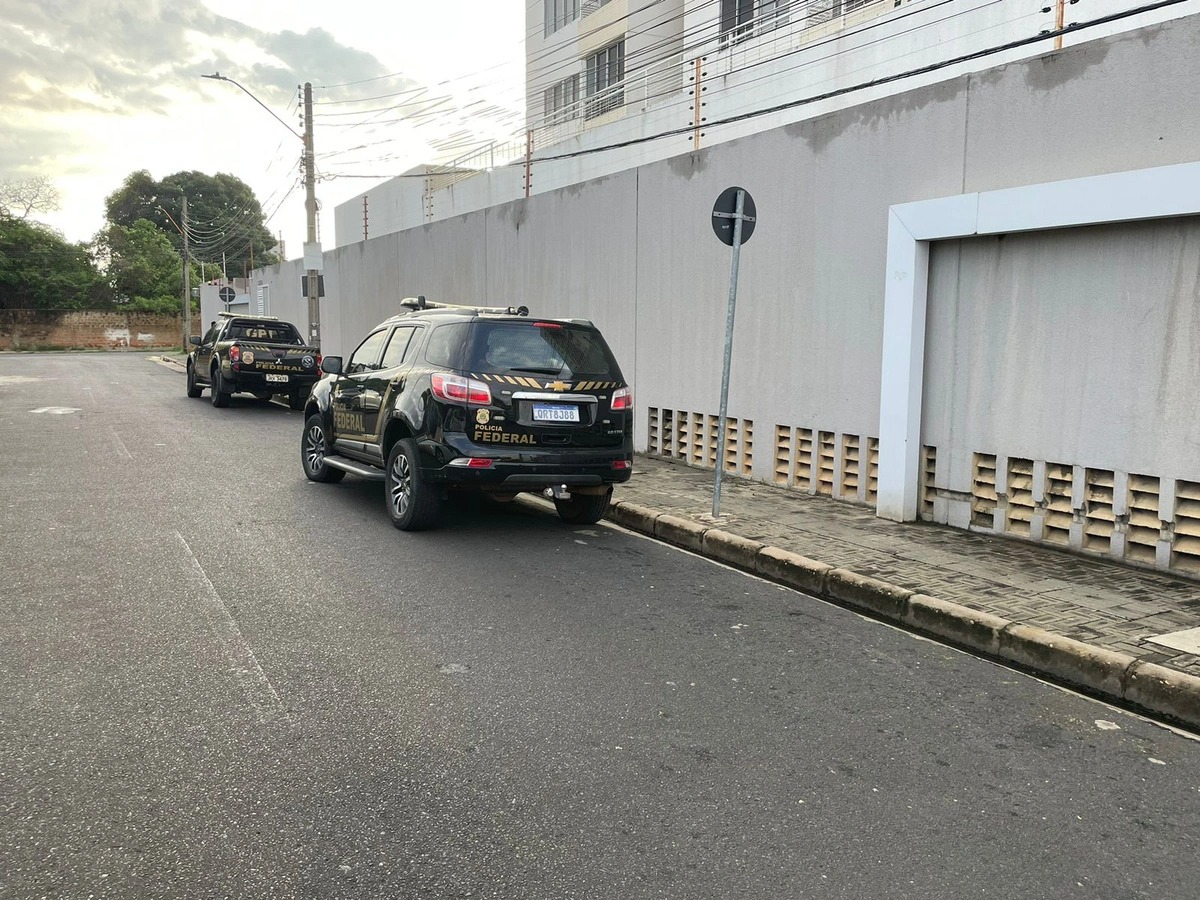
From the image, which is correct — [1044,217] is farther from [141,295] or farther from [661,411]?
[141,295]

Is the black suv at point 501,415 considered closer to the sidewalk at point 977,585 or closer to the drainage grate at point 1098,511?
the sidewalk at point 977,585

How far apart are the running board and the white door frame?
14.2ft

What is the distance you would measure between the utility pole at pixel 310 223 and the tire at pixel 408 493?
14778 mm

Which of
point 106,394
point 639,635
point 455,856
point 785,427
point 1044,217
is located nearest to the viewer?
point 455,856

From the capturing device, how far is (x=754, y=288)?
9.87 meters

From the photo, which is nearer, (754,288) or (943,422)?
(943,422)

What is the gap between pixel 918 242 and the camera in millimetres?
7723

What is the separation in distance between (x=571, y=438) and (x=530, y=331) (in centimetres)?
93

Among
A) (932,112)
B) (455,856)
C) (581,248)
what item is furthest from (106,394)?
(455,856)

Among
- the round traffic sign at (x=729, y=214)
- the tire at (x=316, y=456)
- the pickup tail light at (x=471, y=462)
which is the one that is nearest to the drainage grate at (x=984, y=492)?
the round traffic sign at (x=729, y=214)

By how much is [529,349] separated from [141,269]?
6514cm

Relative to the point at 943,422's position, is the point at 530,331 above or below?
above

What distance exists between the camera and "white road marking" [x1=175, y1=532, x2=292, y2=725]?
414 cm

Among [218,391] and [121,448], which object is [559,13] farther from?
[121,448]
